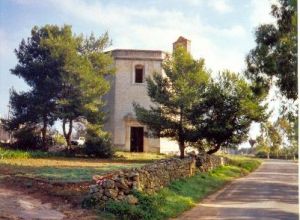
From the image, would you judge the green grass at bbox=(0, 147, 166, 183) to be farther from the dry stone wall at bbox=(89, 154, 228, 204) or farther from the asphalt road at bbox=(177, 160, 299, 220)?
the asphalt road at bbox=(177, 160, 299, 220)

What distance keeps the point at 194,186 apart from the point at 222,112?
1108 centimetres

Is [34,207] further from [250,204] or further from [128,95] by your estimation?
[128,95]

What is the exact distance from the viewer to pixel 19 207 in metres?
11.6

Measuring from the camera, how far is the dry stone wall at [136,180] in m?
13.2

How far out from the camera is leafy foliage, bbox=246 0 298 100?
58.1 ft

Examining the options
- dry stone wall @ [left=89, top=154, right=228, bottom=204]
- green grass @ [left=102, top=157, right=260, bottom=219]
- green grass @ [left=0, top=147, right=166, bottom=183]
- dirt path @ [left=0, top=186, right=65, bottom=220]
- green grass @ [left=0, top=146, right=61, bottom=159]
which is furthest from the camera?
green grass @ [left=0, top=146, right=61, bottom=159]

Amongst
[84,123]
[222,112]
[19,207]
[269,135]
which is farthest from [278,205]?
[269,135]

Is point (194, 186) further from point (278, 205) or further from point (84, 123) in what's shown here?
point (84, 123)

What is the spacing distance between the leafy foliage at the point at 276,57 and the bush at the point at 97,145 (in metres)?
12.0

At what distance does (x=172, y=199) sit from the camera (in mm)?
16078

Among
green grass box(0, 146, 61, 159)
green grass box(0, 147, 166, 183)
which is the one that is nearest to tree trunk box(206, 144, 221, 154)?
green grass box(0, 147, 166, 183)

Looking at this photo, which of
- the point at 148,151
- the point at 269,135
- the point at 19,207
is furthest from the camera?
the point at 269,135

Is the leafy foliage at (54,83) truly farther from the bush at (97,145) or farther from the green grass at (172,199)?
the green grass at (172,199)

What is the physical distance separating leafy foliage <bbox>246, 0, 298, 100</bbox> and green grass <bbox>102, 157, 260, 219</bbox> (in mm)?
5189
